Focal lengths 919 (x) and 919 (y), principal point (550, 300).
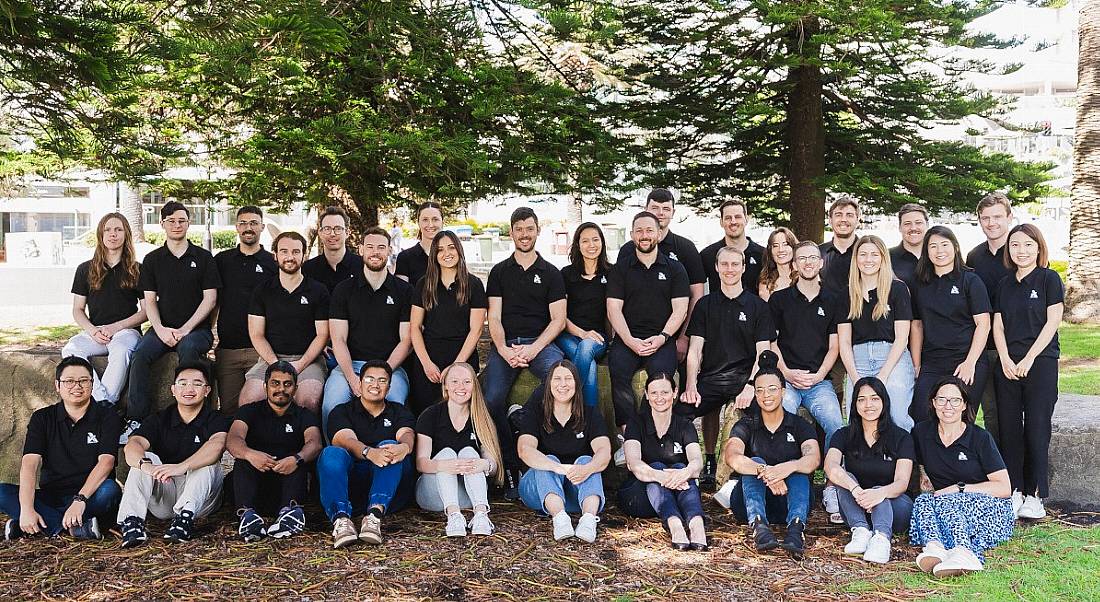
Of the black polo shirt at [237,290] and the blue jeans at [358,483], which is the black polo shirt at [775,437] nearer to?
the blue jeans at [358,483]

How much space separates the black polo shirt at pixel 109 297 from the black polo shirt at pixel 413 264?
1.87 m

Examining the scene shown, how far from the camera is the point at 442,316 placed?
6.10 m

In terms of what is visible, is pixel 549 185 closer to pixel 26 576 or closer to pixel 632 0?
pixel 632 0

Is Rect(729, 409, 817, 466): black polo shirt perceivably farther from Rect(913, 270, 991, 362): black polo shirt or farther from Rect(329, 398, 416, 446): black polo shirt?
Rect(329, 398, 416, 446): black polo shirt

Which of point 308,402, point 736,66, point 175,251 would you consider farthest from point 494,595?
point 736,66

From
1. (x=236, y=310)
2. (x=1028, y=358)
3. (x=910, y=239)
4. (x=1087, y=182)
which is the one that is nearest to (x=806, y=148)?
(x=1087, y=182)

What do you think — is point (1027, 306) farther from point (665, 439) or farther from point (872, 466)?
point (665, 439)

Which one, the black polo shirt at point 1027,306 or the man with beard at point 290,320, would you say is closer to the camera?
the black polo shirt at point 1027,306

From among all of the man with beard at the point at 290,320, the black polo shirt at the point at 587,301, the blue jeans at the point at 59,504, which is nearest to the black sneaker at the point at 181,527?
the blue jeans at the point at 59,504

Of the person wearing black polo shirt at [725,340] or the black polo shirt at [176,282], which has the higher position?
the black polo shirt at [176,282]

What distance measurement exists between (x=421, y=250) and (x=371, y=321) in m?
1.18

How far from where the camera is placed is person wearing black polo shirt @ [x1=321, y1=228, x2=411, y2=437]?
601 cm

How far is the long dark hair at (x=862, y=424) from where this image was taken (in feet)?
16.9

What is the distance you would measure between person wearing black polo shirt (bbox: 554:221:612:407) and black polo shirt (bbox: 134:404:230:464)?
2283mm
